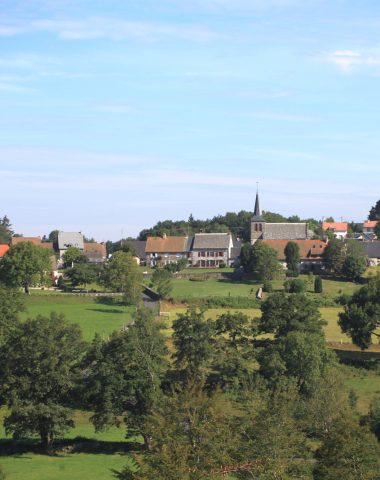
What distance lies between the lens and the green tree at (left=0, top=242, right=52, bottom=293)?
275 feet

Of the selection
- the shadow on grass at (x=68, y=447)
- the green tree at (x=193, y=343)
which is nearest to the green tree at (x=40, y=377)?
the shadow on grass at (x=68, y=447)

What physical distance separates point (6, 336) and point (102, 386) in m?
14.6

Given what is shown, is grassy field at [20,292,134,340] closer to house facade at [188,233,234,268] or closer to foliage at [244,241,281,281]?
foliage at [244,241,281,281]

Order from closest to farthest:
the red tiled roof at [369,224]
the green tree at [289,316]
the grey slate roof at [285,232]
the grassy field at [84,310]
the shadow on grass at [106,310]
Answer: the green tree at [289,316] → the grassy field at [84,310] → the shadow on grass at [106,310] → the grey slate roof at [285,232] → the red tiled roof at [369,224]

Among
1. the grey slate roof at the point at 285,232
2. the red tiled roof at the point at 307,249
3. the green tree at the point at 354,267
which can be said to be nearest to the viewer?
the green tree at the point at 354,267

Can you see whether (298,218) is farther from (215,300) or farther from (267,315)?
(267,315)

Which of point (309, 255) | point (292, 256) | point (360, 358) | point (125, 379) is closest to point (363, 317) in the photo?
point (360, 358)

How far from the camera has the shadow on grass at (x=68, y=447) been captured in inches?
1454

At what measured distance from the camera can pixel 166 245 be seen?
124 m

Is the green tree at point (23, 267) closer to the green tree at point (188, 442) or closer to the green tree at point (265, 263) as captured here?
the green tree at point (265, 263)

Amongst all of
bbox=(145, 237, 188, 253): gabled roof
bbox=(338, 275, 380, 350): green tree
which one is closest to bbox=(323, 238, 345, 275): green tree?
bbox=(145, 237, 188, 253): gabled roof

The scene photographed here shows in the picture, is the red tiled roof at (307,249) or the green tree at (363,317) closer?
the green tree at (363,317)

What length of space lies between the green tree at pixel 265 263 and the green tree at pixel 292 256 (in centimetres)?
654

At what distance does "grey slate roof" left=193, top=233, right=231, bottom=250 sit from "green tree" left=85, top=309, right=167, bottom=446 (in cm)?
8190
